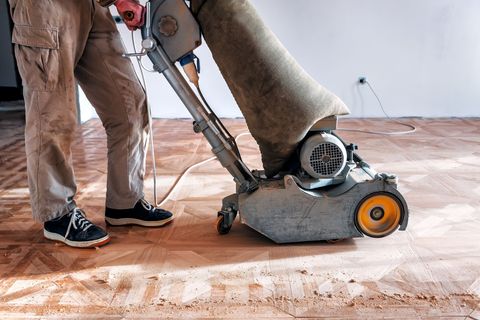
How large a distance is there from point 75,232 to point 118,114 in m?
0.42

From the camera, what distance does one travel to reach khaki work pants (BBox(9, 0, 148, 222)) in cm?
154

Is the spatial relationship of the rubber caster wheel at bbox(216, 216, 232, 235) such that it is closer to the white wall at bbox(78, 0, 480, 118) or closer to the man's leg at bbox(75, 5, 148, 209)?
the man's leg at bbox(75, 5, 148, 209)

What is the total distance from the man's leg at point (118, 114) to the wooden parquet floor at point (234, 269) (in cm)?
8

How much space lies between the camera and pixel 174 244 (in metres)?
1.75

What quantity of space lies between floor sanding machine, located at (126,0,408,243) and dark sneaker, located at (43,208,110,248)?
0.48m

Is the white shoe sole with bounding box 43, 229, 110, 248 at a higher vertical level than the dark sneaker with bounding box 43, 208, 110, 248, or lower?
lower

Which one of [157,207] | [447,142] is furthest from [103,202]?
[447,142]

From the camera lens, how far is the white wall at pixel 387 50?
4.05 metres

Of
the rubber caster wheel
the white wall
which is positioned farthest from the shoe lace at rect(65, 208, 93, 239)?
the white wall

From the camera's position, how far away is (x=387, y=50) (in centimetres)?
412

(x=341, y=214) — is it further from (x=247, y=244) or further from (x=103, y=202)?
(x=103, y=202)

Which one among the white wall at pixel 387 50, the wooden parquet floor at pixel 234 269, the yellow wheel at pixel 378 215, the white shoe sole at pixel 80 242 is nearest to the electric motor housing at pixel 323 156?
the yellow wheel at pixel 378 215

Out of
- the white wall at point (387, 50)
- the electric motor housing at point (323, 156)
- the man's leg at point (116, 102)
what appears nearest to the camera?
the electric motor housing at point (323, 156)

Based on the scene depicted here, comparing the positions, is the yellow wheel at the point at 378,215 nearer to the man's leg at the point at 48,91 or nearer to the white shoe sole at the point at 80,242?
the white shoe sole at the point at 80,242
